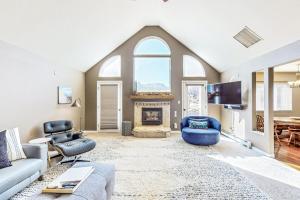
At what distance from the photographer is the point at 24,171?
2.65m

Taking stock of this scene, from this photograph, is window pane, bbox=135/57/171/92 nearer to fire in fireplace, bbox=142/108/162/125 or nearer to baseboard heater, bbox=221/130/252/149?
fire in fireplace, bbox=142/108/162/125

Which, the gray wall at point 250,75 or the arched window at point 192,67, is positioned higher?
the arched window at point 192,67

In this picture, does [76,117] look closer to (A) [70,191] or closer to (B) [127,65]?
(B) [127,65]

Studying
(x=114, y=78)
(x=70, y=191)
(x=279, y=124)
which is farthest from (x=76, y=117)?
(x=279, y=124)

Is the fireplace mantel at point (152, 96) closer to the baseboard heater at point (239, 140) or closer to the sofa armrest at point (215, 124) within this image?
the sofa armrest at point (215, 124)

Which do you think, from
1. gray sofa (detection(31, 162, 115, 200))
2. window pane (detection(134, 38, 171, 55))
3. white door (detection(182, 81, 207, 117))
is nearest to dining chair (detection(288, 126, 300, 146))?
white door (detection(182, 81, 207, 117))

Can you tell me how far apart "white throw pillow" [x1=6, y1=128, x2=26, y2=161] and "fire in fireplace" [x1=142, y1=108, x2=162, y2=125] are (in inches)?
191

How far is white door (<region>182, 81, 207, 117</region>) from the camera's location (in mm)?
7629

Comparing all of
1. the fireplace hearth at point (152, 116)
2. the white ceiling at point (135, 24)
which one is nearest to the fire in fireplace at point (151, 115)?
the fireplace hearth at point (152, 116)

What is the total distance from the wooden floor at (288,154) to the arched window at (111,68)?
229 inches

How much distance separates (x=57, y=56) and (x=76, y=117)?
2471mm

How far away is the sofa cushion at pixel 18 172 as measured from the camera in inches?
91.9

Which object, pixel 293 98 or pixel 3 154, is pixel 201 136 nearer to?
pixel 3 154

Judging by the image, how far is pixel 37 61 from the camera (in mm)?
4480
